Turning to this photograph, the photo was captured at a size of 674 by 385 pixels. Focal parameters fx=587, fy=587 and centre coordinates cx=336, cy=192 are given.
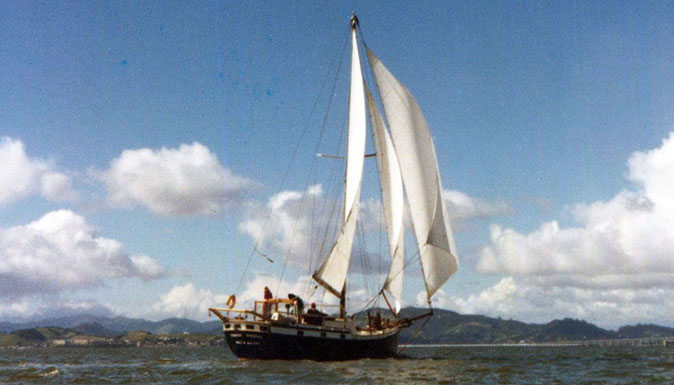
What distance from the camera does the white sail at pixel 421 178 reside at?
4269 centimetres

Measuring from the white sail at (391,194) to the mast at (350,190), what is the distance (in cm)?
378

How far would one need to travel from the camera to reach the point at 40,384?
114 ft

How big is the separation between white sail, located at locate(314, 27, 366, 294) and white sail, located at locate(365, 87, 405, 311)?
3784mm

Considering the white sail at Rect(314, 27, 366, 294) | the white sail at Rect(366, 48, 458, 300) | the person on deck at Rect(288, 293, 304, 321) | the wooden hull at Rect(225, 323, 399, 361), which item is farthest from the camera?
the white sail at Rect(314, 27, 366, 294)

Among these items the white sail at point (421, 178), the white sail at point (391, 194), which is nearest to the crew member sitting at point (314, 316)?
the white sail at point (391, 194)

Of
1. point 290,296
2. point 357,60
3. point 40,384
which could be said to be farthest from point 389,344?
point 40,384

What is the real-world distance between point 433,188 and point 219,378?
786 inches

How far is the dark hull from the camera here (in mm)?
41812

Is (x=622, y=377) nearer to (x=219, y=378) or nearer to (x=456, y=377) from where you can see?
(x=456, y=377)

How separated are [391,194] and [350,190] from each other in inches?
193

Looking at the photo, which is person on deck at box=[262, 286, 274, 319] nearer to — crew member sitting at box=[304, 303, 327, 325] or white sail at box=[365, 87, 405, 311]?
crew member sitting at box=[304, 303, 327, 325]

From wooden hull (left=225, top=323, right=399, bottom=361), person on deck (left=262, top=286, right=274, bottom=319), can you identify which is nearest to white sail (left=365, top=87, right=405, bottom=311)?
wooden hull (left=225, top=323, right=399, bottom=361)

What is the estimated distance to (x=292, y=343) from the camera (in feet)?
139

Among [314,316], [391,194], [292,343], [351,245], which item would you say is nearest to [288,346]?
[292,343]
